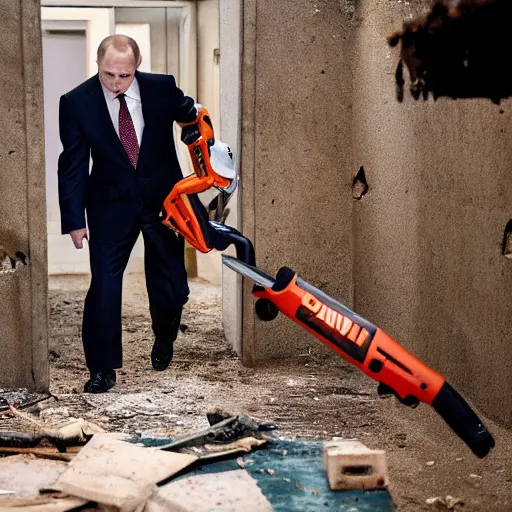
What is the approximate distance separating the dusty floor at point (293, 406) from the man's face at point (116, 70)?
1.54 metres

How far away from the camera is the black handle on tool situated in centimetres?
372

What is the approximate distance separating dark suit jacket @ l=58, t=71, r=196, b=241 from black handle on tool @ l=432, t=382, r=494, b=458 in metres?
1.86

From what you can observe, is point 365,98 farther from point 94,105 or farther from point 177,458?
point 177,458

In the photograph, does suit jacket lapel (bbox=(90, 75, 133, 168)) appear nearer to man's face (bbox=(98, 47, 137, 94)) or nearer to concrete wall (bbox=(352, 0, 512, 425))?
man's face (bbox=(98, 47, 137, 94))

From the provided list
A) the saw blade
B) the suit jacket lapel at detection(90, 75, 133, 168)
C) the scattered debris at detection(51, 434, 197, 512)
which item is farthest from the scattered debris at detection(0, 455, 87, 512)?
the suit jacket lapel at detection(90, 75, 133, 168)

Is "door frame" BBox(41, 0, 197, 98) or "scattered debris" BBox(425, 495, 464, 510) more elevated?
"door frame" BBox(41, 0, 197, 98)

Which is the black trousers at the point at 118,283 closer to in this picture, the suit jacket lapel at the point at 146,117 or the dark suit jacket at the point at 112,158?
the dark suit jacket at the point at 112,158

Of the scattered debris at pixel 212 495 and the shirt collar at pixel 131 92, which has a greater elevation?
the shirt collar at pixel 131 92

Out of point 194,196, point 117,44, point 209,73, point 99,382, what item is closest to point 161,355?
point 99,382

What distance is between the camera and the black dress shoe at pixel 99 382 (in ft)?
16.8

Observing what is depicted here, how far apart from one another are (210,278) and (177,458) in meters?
4.57

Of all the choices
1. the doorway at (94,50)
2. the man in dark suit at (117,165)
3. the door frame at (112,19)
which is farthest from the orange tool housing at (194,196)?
the door frame at (112,19)

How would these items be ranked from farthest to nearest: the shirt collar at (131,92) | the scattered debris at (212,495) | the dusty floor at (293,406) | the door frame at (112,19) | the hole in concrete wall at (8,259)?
the door frame at (112,19) → the hole in concrete wall at (8,259) → the shirt collar at (131,92) → the dusty floor at (293,406) → the scattered debris at (212,495)

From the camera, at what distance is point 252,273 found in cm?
405
